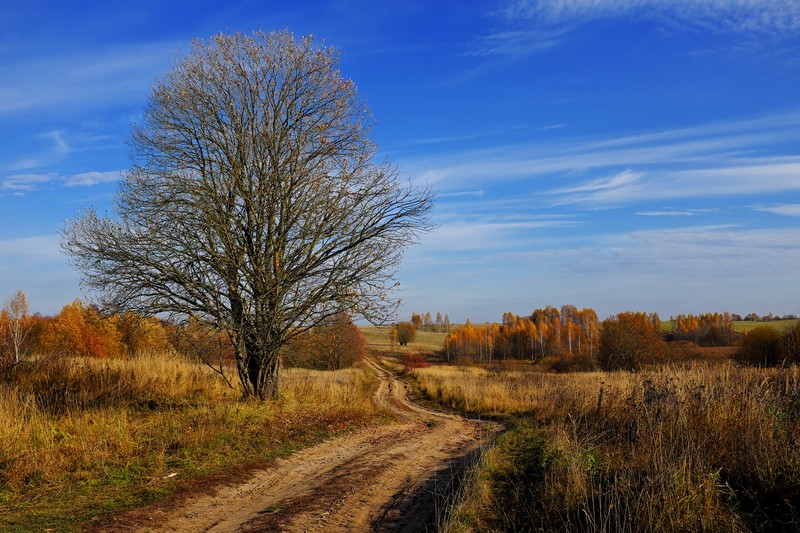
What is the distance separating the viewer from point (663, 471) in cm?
583

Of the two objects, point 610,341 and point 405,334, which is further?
point 405,334

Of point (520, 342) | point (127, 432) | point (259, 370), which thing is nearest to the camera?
point (127, 432)

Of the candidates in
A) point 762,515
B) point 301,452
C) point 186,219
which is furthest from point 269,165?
point 762,515

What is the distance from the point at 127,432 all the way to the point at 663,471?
29.5ft

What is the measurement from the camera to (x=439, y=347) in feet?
419

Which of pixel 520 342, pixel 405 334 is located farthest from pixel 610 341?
pixel 405 334

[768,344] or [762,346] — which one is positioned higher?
[768,344]

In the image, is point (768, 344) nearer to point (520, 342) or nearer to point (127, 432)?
point (127, 432)

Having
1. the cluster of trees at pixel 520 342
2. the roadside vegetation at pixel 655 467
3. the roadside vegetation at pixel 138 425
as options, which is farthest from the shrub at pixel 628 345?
the cluster of trees at pixel 520 342

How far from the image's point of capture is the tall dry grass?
18.1 ft

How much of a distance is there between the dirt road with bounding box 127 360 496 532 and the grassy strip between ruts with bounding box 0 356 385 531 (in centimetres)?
66

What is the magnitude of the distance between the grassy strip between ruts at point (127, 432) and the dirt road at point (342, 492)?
66cm

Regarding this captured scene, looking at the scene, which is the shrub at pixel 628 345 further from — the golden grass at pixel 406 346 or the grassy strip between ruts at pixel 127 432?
the golden grass at pixel 406 346

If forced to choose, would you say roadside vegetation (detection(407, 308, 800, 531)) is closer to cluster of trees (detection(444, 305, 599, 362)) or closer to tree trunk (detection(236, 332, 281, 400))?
tree trunk (detection(236, 332, 281, 400))
